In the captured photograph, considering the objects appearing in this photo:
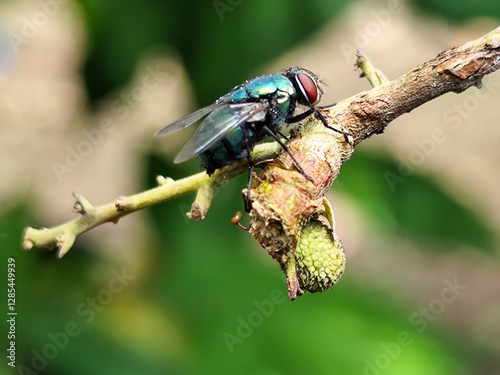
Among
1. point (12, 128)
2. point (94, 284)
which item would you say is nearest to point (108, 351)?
point (94, 284)

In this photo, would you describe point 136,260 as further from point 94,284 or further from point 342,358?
point 342,358

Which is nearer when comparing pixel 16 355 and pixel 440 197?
pixel 16 355

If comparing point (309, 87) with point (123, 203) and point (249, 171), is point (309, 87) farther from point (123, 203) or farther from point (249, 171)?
point (123, 203)

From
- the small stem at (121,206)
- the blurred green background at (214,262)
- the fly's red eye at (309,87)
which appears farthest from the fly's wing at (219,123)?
the blurred green background at (214,262)

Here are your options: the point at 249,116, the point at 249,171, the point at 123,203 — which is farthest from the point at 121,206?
the point at 249,116

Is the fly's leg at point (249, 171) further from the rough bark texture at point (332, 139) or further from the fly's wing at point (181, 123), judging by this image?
the fly's wing at point (181, 123)

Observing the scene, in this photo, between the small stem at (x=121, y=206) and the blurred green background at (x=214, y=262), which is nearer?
the small stem at (x=121, y=206)

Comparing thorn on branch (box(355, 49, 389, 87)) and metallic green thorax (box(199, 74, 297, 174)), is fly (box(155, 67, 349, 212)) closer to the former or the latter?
metallic green thorax (box(199, 74, 297, 174))
